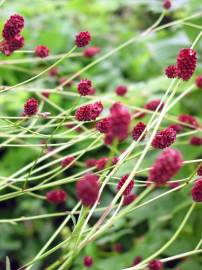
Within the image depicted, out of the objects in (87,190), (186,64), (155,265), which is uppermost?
(186,64)

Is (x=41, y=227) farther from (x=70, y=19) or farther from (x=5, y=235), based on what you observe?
(x=70, y=19)

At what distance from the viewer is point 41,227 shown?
173 cm

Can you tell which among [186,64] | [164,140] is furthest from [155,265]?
[186,64]

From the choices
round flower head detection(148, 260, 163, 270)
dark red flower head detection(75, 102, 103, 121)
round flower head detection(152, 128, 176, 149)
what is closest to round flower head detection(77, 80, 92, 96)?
dark red flower head detection(75, 102, 103, 121)

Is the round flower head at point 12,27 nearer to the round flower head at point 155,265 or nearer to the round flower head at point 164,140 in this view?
the round flower head at point 164,140

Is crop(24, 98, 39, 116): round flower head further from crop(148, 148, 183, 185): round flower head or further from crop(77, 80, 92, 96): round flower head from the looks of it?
crop(148, 148, 183, 185): round flower head

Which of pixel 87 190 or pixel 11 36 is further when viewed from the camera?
pixel 11 36

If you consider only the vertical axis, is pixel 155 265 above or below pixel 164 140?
below

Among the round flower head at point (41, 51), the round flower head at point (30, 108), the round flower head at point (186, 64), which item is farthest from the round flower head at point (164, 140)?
the round flower head at point (41, 51)

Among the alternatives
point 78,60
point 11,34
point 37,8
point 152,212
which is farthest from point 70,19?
point 11,34

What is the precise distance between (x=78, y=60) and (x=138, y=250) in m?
1.16

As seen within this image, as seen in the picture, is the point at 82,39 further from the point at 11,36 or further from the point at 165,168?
the point at 165,168

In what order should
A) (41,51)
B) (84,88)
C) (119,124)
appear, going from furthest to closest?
(41,51) < (84,88) < (119,124)

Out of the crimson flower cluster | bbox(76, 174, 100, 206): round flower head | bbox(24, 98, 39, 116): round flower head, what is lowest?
bbox(76, 174, 100, 206): round flower head
